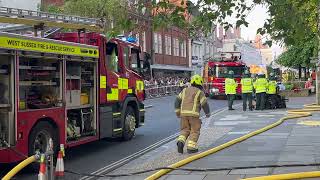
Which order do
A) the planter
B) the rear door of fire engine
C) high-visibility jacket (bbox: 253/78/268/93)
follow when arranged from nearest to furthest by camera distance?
the rear door of fire engine, high-visibility jacket (bbox: 253/78/268/93), the planter

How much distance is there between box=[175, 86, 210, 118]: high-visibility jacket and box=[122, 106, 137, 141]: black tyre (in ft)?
9.21

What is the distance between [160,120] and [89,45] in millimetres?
8534

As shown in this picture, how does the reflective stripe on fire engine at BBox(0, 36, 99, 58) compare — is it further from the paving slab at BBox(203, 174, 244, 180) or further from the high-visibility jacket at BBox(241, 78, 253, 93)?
the high-visibility jacket at BBox(241, 78, 253, 93)

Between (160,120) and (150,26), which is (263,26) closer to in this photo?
(150,26)

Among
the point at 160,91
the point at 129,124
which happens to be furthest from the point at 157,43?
the point at 129,124

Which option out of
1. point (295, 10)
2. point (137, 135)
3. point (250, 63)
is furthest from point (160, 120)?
point (250, 63)

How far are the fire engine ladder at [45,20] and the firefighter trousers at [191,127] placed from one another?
2906 mm

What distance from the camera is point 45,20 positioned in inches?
416

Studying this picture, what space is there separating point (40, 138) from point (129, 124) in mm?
4098

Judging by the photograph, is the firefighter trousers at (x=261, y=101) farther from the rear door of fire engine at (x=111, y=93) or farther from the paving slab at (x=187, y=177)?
the paving slab at (x=187, y=177)

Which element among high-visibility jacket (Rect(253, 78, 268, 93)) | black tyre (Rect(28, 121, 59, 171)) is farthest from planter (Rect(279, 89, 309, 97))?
black tyre (Rect(28, 121, 59, 171))

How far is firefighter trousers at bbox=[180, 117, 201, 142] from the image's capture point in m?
10.8

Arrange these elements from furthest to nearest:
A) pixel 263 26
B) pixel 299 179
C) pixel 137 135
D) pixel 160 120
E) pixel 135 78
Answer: pixel 160 120
pixel 137 135
pixel 135 78
pixel 263 26
pixel 299 179

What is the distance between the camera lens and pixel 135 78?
14141 millimetres
